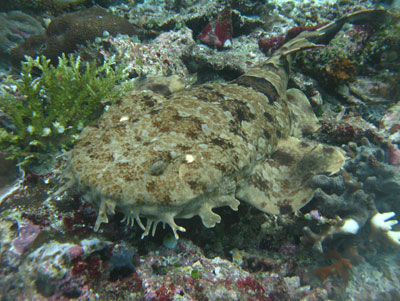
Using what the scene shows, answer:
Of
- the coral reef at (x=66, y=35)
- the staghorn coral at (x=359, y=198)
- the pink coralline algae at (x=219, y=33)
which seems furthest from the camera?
the pink coralline algae at (x=219, y=33)

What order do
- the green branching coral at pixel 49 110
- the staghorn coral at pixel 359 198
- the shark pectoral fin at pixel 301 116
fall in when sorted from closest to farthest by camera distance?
1. the green branching coral at pixel 49 110
2. the staghorn coral at pixel 359 198
3. the shark pectoral fin at pixel 301 116

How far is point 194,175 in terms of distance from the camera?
2615 mm

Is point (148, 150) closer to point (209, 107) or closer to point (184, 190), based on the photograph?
point (184, 190)

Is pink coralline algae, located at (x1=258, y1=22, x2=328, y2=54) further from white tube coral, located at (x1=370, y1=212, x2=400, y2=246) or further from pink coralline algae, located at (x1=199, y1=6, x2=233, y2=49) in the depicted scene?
white tube coral, located at (x1=370, y1=212, x2=400, y2=246)

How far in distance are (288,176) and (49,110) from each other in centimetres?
400

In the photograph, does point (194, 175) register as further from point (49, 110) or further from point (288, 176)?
point (49, 110)

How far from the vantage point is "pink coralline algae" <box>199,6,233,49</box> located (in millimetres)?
6637

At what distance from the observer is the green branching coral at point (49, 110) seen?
3287 mm

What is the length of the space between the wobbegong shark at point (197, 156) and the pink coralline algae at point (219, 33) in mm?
2424

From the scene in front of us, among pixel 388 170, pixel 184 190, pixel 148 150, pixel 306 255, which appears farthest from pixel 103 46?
pixel 388 170

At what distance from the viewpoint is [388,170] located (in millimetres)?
3811

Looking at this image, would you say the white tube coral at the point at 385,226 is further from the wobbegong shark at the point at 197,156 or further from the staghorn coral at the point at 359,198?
the wobbegong shark at the point at 197,156

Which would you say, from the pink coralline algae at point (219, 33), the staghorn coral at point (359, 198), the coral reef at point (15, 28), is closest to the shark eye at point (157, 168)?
the staghorn coral at point (359, 198)

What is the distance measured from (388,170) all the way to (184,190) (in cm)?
357
